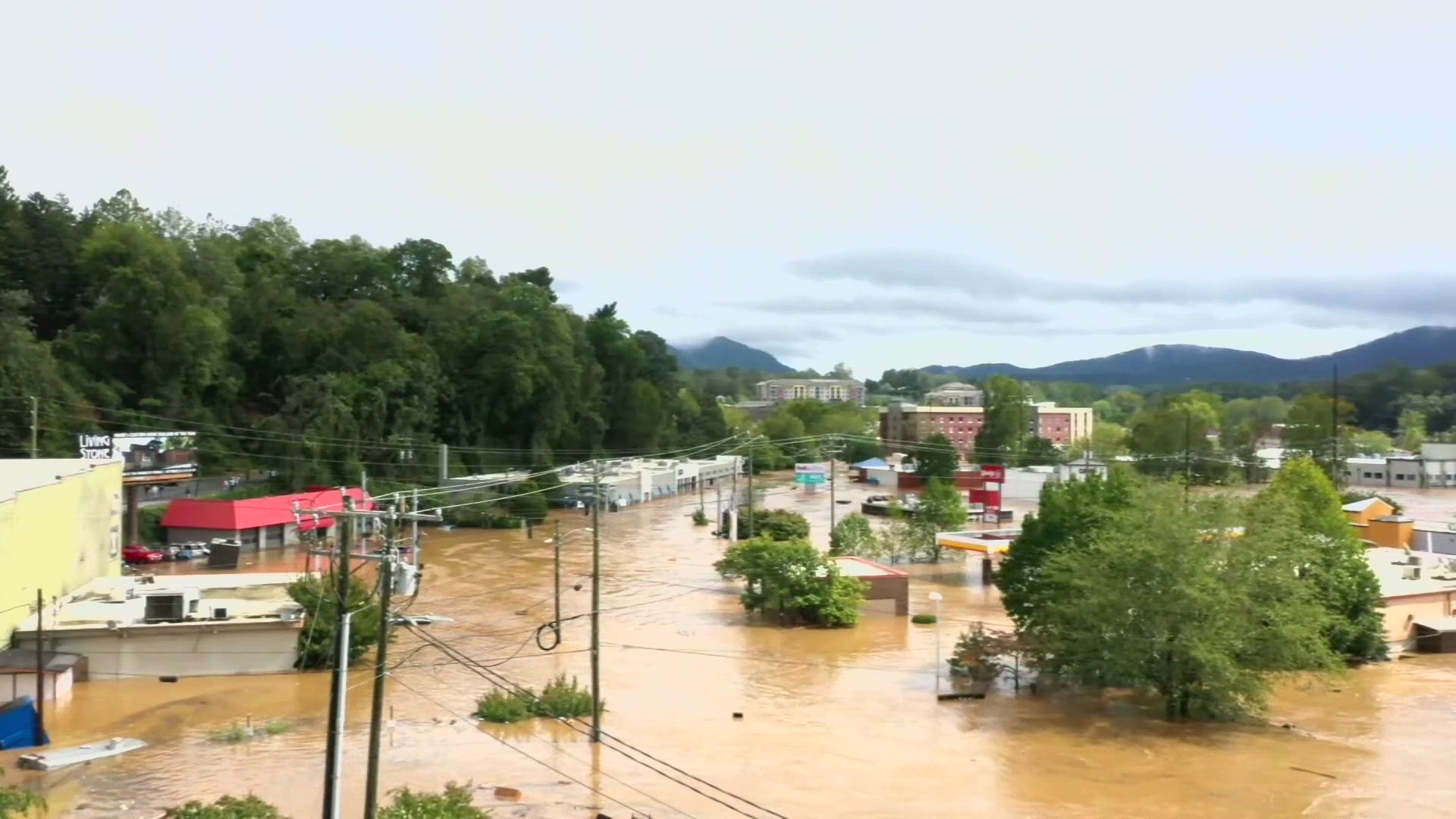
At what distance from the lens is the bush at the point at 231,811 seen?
14336mm

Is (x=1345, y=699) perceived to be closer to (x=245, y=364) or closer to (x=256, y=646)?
(x=256, y=646)

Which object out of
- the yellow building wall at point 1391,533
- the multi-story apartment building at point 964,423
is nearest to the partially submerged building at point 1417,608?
the yellow building wall at point 1391,533

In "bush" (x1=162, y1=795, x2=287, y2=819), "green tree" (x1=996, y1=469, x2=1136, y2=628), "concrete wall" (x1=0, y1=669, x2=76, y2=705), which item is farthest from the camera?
"green tree" (x1=996, y1=469, x2=1136, y2=628)

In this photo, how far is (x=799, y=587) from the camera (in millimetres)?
34219

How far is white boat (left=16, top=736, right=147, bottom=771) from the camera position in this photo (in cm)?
1958

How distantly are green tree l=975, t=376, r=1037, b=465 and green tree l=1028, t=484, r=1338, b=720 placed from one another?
80.7 m

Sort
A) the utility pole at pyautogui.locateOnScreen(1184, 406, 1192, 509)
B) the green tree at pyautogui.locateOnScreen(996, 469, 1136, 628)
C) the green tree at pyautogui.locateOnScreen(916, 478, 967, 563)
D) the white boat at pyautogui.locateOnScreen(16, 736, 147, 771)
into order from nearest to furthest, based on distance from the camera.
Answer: the white boat at pyautogui.locateOnScreen(16, 736, 147, 771) → the green tree at pyautogui.locateOnScreen(996, 469, 1136, 628) → the green tree at pyautogui.locateOnScreen(916, 478, 967, 563) → the utility pole at pyautogui.locateOnScreen(1184, 406, 1192, 509)

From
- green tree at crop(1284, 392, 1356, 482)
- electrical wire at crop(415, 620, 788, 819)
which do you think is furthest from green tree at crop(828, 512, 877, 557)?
green tree at crop(1284, 392, 1356, 482)

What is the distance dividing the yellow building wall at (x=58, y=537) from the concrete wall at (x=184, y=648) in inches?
54.1

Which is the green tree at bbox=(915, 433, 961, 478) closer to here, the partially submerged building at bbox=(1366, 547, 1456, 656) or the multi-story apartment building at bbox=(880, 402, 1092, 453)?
the multi-story apartment building at bbox=(880, 402, 1092, 453)

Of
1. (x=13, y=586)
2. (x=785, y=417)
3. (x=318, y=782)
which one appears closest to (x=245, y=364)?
(x=13, y=586)

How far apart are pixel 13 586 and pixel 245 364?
142ft

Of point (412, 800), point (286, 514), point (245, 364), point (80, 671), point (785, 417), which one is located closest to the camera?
point (412, 800)

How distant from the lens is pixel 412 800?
15148mm
